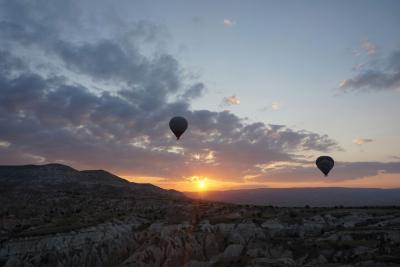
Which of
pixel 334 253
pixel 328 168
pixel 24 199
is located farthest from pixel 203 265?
pixel 24 199

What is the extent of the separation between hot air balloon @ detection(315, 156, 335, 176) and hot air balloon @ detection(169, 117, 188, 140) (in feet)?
98.4

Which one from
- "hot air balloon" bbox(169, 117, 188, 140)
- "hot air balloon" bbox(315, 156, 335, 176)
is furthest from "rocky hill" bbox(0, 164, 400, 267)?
"hot air balloon" bbox(169, 117, 188, 140)

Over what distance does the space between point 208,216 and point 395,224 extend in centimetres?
3695

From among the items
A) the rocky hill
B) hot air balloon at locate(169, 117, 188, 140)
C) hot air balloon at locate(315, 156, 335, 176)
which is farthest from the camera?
hot air balloon at locate(315, 156, 335, 176)

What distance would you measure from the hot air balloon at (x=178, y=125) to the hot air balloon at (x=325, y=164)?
1180 inches

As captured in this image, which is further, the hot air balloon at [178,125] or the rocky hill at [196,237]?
the hot air balloon at [178,125]

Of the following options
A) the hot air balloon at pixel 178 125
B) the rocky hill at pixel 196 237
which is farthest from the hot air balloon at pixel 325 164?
the hot air balloon at pixel 178 125

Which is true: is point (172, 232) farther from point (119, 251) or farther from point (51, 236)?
point (51, 236)

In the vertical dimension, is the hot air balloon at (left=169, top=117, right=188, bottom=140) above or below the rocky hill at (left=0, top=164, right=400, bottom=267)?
above

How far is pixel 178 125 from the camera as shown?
8269cm

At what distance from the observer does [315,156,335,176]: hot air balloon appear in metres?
90.8

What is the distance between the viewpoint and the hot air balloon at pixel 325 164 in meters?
90.8

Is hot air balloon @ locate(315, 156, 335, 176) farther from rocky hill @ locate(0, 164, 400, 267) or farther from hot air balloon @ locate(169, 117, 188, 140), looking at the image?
hot air balloon @ locate(169, 117, 188, 140)

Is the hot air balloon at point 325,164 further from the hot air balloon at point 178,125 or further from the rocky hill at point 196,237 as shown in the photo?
the hot air balloon at point 178,125
